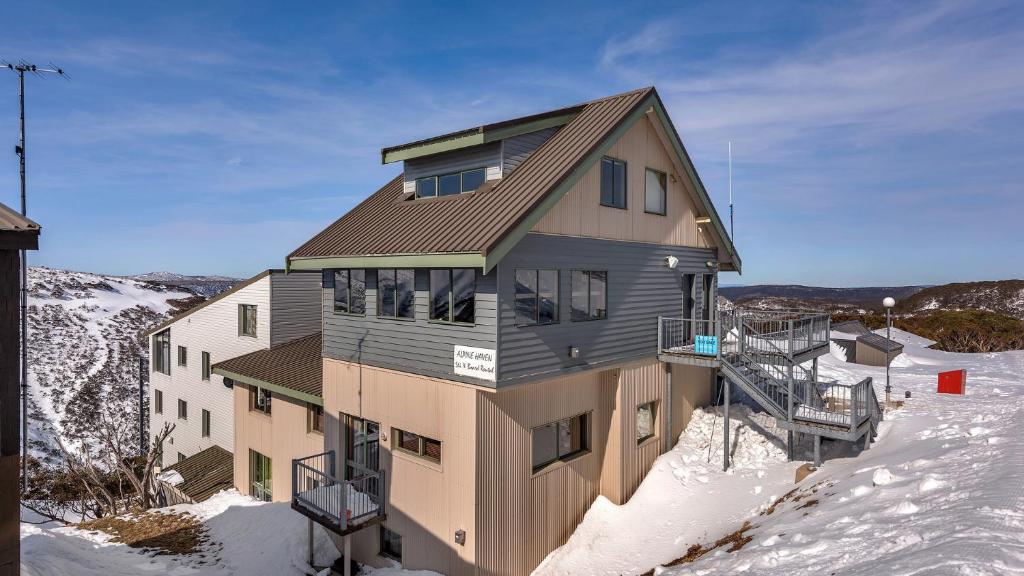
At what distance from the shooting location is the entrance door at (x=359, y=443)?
46.8 ft

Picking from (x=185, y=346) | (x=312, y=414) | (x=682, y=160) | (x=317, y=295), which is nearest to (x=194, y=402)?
(x=185, y=346)

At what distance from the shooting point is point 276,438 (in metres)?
18.6

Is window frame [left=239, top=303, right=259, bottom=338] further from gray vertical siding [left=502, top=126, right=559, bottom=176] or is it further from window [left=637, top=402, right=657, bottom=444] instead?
window [left=637, top=402, right=657, bottom=444]

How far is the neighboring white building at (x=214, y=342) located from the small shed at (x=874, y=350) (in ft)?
83.7

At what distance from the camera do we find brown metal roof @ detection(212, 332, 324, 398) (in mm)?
17047

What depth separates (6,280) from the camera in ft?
23.2

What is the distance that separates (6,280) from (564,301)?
33.0 ft

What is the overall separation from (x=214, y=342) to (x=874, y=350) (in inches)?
1223

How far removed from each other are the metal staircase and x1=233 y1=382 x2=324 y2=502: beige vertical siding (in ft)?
38.8

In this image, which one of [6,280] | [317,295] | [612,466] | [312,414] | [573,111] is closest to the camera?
[6,280]

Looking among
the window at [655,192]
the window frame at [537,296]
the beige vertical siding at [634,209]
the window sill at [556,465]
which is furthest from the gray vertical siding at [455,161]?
the window sill at [556,465]

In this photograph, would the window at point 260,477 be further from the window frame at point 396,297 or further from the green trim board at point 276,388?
the window frame at point 396,297

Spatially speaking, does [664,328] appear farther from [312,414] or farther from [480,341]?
[312,414]

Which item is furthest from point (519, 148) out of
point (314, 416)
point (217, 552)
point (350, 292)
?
point (217, 552)
